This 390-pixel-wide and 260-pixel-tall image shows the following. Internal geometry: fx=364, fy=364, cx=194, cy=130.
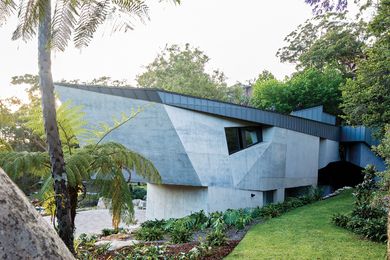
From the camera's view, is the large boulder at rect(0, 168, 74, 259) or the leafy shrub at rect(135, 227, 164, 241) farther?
the leafy shrub at rect(135, 227, 164, 241)

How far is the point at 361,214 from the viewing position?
36.4ft

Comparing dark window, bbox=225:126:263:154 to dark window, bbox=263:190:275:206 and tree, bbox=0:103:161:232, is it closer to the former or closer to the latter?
dark window, bbox=263:190:275:206

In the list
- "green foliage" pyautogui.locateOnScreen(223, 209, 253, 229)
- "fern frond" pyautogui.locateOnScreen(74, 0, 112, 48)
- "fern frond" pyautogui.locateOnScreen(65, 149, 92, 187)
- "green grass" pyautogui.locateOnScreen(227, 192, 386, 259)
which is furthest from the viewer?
"green foliage" pyautogui.locateOnScreen(223, 209, 253, 229)

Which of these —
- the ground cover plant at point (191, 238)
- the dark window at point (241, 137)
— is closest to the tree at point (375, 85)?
the dark window at point (241, 137)

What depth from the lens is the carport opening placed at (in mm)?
24188

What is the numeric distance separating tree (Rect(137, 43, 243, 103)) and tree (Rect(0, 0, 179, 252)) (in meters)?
23.4

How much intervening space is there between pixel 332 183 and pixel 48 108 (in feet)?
74.5

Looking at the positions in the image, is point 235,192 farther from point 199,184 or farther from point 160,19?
point 160,19

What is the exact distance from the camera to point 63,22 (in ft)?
16.7

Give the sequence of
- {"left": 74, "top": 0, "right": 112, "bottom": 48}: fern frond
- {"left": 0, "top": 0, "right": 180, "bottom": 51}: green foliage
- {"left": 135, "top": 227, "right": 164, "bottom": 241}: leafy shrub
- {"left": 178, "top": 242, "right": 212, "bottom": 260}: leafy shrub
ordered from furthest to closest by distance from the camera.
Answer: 1. {"left": 135, "top": 227, "right": 164, "bottom": 241}: leafy shrub
2. {"left": 178, "top": 242, "right": 212, "bottom": 260}: leafy shrub
3. {"left": 74, "top": 0, "right": 112, "bottom": 48}: fern frond
4. {"left": 0, "top": 0, "right": 180, "bottom": 51}: green foliage

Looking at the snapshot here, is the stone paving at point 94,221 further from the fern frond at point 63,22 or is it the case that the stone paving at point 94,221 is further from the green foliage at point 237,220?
the fern frond at point 63,22

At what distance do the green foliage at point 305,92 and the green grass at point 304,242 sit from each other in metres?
17.2

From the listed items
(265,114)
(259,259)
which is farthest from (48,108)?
(265,114)

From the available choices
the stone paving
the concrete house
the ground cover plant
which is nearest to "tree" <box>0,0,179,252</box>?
the ground cover plant
